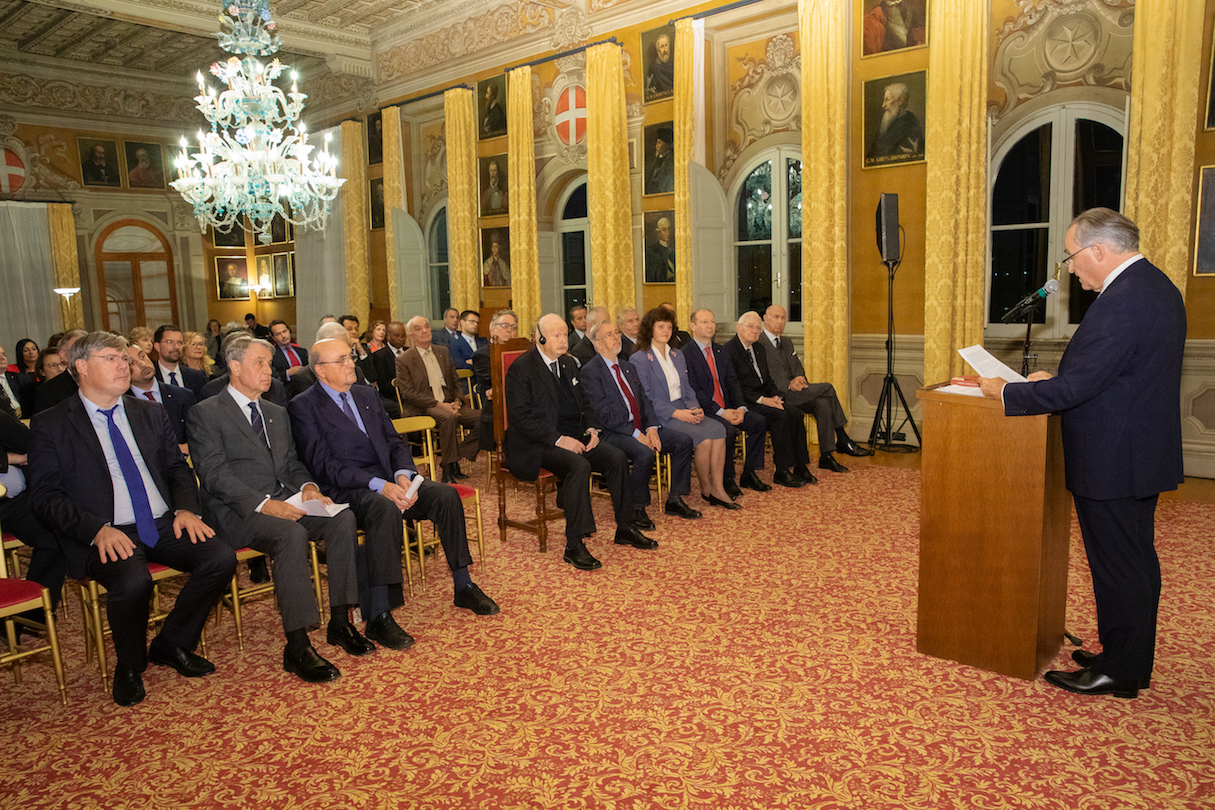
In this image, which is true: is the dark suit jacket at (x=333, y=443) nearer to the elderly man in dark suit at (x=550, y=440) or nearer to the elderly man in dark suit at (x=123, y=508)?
the elderly man in dark suit at (x=123, y=508)

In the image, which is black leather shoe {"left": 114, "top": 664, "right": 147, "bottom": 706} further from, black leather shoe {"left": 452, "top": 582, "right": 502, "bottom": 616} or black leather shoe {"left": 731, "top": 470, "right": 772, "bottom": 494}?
black leather shoe {"left": 731, "top": 470, "right": 772, "bottom": 494}

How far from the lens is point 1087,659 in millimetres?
3203

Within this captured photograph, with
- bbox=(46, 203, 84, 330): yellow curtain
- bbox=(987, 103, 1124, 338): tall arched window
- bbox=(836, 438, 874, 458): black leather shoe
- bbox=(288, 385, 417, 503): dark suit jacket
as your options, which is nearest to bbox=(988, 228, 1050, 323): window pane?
bbox=(987, 103, 1124, 338): tall arched window

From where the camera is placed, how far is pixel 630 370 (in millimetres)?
5703

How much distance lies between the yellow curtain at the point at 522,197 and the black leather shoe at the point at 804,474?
17.2 feet

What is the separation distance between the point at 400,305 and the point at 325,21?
13.6ft

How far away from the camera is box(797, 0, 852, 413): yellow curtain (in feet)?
25.3

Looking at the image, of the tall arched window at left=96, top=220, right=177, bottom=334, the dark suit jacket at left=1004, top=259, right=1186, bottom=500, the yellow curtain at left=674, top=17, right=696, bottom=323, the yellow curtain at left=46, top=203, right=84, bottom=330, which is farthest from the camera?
the tall arched window at left=96, top=220, right=177, bottom=334

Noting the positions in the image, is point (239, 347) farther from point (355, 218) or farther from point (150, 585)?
point (355, 218)

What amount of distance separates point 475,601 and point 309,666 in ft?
2.98

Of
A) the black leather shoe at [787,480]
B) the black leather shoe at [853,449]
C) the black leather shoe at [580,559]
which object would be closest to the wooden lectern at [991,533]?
the black leather shoe at [580,559]

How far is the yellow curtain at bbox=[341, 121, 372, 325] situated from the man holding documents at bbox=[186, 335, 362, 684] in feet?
31.6

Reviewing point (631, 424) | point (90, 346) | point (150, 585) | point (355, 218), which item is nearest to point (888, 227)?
point (631, 424)

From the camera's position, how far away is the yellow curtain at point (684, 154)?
28.4 ft
